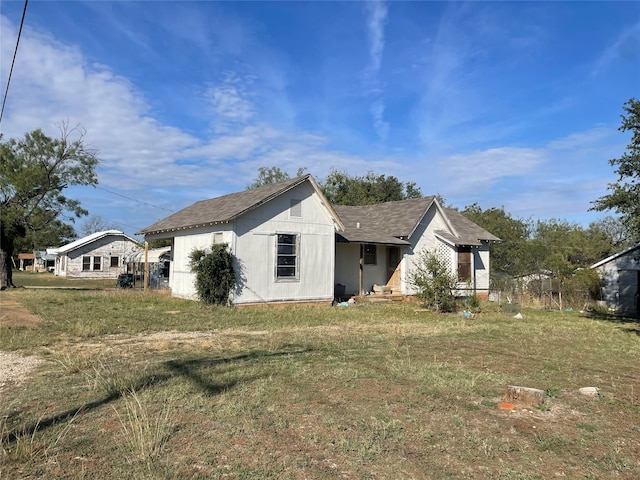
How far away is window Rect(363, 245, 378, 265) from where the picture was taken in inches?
906

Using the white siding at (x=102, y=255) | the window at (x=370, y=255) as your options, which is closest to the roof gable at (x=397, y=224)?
the window at (x=370, y=255)

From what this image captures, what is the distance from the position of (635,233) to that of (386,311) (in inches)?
323

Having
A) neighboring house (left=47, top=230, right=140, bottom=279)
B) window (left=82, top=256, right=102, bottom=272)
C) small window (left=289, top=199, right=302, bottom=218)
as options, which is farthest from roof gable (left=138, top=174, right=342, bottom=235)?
window (left=82, top=256, right=102, bottom=272)

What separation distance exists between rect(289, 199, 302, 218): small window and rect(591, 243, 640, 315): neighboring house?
14.5 meters

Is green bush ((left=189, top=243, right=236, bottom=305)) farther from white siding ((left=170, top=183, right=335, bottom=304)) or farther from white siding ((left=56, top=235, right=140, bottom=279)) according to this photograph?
white siding ((left=56, top=235, right=140, bottom=279))

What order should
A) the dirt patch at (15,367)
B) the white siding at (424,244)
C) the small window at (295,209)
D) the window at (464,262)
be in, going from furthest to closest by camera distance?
the window at (464,262) < the white siding at (424,244) < the small window at (295,209) < the dirt patch at (15,367)

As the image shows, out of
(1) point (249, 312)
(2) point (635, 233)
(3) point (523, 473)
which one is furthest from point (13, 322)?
(2) point (635, 233)

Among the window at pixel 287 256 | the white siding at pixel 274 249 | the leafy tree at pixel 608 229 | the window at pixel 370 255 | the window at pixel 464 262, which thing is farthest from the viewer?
the leafy tree at pixel 608 229

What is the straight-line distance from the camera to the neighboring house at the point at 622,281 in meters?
21.3

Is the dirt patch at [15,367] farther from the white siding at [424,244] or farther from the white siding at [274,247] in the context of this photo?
the white siding at [424,244]

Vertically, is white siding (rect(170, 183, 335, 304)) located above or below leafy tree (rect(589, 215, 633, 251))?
below

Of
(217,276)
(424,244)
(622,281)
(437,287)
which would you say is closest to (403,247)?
(424,244)

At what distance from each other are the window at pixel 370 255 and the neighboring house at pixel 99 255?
30810 millimetres

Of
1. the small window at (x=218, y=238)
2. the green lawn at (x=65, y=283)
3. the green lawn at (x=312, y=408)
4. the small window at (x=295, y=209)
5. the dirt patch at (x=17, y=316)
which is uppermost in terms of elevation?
the small window at (x=295, y=209)
